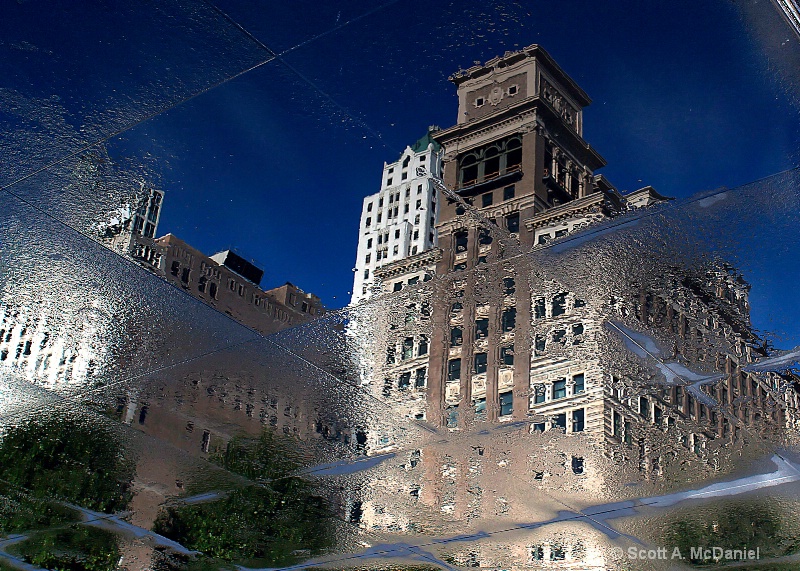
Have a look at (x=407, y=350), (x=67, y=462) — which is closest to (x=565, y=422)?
(x=407, y=350)

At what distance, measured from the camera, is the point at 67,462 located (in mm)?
5762

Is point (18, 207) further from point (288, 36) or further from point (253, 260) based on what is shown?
point (288, 36)

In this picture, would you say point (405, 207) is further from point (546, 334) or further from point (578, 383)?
point (578, 383)

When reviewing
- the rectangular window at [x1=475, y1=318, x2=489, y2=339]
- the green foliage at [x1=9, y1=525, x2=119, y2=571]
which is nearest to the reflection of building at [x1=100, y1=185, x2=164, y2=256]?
the rectangular window at [x1=475, y1=318, x2=489, y2=339]

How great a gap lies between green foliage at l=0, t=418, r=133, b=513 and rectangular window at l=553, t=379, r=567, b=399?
9.20 ft

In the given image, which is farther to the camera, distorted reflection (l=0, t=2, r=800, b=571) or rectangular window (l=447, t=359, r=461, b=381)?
rectangular window (l=447, t=359, r=461, b=381)

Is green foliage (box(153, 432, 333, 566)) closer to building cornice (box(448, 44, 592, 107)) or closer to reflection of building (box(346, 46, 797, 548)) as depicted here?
reflection of building (box(346, 46, 797, 548))

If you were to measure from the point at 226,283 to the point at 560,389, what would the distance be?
183 centimetres

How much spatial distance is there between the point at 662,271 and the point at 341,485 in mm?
2699

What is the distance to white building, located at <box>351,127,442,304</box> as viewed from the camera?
368cm

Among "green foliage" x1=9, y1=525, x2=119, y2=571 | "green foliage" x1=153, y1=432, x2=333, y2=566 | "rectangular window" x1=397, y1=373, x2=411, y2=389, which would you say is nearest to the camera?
"rectangular window" x1=397, y1=373, x2=411, y2=389

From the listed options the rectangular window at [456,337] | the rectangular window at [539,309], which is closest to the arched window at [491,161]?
the rectangular window at [539,309]

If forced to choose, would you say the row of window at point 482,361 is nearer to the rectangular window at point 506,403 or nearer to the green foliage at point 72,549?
the rectangular window at point 506,403

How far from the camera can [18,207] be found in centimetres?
404
